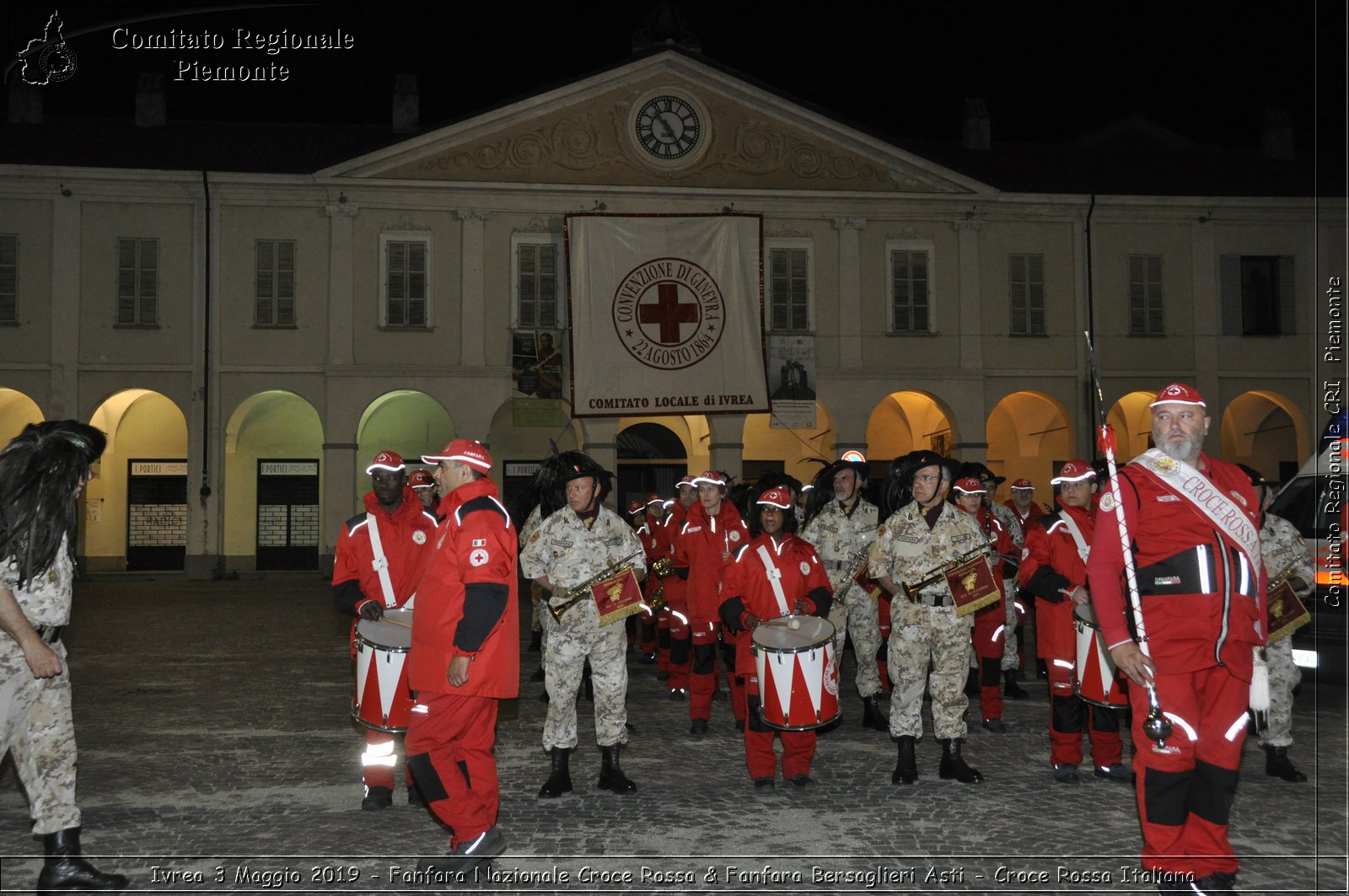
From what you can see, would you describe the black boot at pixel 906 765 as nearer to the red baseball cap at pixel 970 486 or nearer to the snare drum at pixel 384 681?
the red baseball cap at pixel 970 486

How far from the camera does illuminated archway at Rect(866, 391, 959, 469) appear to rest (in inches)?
1227

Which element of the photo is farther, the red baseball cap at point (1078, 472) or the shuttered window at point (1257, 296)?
the shuttered window at point (1257, 296)

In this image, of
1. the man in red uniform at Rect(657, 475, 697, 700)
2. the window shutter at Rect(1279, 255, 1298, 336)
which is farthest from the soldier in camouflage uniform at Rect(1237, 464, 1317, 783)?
the window shutter at Rect(1279, 255, 1298, 336)

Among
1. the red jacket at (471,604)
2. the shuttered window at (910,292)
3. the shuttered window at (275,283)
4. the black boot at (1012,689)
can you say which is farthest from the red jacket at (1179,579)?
the shuttered window at (275,283)

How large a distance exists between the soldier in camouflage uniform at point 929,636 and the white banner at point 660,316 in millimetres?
18964

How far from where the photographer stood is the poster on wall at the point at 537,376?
28.2 metres

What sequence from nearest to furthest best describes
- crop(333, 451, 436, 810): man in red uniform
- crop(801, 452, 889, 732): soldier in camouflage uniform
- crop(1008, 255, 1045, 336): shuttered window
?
crop(333, 451, 436, 810): man in red uniform
crop(801, 452, 889, 732): soldier in camouflage uniform
crop(1008, 255, 1045, 336): shuttered window

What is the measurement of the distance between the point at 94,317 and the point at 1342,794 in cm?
2797

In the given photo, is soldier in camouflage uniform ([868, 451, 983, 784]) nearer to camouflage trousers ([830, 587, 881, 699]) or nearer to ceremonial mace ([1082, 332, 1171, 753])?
camouflage trousers ([830, 587, 881, 699])

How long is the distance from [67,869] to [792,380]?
2414cm

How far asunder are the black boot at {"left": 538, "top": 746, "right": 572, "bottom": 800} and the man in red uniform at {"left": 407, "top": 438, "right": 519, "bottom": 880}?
1.60 m

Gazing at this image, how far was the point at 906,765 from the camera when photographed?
24.9ft

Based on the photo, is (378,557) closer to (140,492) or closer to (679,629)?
(679,629)

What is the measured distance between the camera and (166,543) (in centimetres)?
3044
